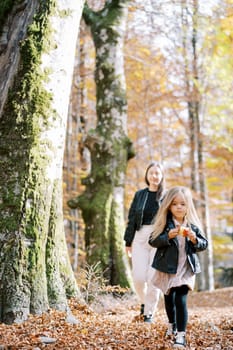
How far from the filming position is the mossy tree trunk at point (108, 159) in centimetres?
848

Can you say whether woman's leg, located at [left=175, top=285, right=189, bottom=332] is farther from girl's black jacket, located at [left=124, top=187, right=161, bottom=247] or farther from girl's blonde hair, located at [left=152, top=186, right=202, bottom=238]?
girl's black jacket, located at [left=124, top=187, right=161, bottom=247]

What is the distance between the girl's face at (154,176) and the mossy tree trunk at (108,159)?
2679 millimetres

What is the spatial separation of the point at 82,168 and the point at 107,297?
27.2 ft

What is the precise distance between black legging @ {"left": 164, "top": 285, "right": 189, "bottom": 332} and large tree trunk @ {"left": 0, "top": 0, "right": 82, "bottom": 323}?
127 centimetres

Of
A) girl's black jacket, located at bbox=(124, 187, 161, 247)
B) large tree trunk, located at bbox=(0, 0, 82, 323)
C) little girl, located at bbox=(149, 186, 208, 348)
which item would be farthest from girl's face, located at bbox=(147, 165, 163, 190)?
little girl, located at bbox=(149, 186, 208, 348)

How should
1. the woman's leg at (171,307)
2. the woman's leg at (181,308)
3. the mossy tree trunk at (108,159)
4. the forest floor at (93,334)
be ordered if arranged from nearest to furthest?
the forest floor at (93,334) → the woman's leg at (181,308) → the woman's leg at (171,307) → the mossy tree trunk at (108,159)

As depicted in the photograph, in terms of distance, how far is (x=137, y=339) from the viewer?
13.4 feet

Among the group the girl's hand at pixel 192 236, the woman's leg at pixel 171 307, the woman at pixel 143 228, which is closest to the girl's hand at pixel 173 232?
the girl's hand at pixel 192 236

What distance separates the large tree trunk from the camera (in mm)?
4496

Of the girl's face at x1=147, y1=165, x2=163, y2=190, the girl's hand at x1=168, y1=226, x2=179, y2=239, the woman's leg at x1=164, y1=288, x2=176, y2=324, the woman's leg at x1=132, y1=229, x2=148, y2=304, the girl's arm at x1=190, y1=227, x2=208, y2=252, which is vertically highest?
the girl's face at x1=147, y1=165, x2=163, y2=190

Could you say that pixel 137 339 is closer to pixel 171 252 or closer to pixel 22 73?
pixel 171 252

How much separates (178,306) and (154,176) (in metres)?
2.33

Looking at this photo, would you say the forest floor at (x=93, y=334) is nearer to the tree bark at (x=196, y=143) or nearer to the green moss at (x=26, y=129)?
the green moss at (x=26, y=129)

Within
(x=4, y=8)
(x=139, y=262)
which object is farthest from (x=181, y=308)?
(x=4, y=8)
